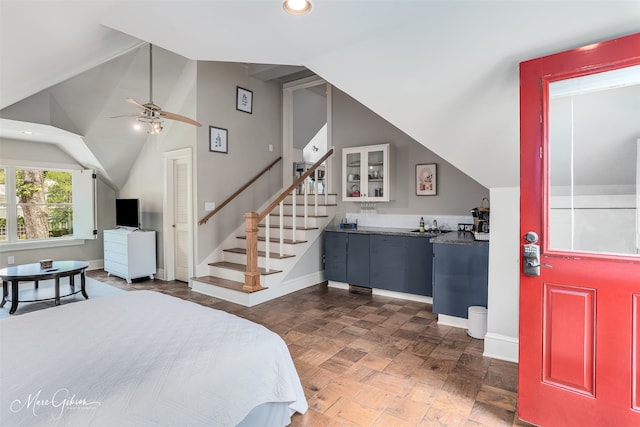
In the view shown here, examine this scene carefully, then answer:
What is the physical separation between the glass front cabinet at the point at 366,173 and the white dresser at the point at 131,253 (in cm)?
323

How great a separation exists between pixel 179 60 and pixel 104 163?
7.90 feet

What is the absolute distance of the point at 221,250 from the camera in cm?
504

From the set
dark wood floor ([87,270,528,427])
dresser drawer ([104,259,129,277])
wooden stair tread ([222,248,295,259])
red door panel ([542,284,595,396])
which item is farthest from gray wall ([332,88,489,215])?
dresser drawer ([104,259,129,277])

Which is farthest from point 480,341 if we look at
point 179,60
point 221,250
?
point 179,60

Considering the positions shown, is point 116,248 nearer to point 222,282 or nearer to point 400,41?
point 222,282

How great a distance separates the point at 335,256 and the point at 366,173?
49.9 inches

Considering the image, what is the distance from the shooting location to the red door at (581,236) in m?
1.58

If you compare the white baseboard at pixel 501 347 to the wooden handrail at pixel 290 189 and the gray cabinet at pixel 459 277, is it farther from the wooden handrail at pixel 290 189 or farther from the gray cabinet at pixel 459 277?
the wooden handrail at pixel 290 189

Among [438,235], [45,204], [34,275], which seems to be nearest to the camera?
[34,275]

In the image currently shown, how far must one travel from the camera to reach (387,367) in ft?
8.14

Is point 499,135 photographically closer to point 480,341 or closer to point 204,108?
point 480,341

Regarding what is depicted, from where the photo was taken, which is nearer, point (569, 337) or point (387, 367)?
point (569, 337)

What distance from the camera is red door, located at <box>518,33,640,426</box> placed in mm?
1583

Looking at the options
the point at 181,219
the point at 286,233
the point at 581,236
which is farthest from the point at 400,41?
the point at 181,219
